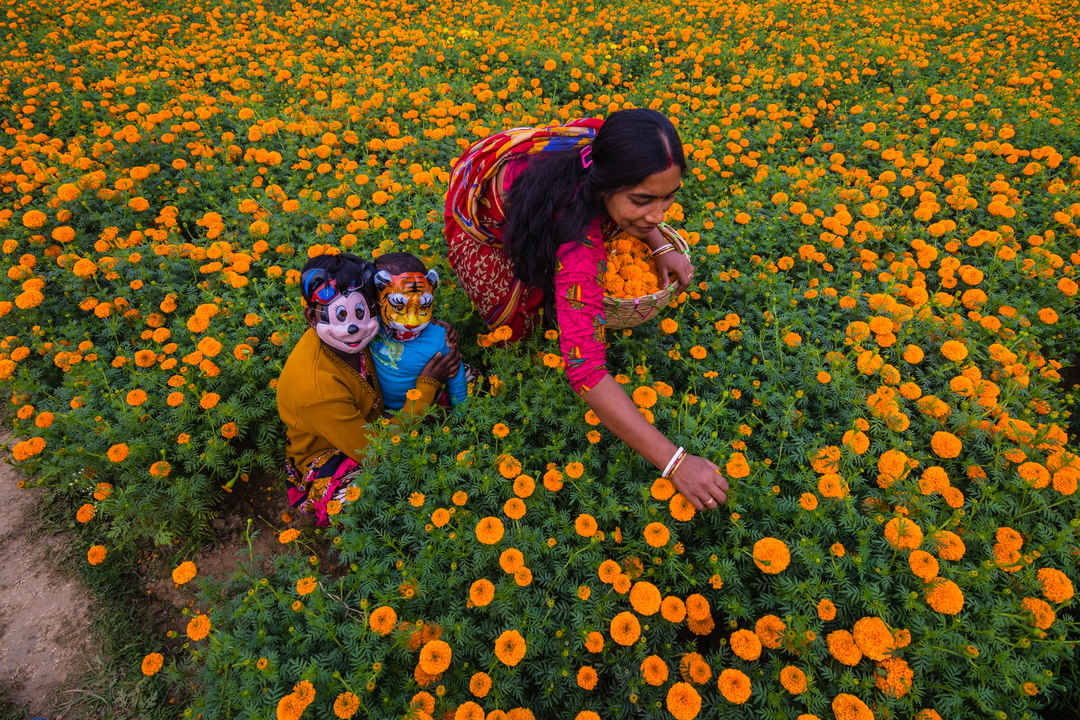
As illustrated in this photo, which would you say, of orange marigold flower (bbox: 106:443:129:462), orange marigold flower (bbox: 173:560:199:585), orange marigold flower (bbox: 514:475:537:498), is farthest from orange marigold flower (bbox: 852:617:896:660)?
orange marigold flower (bbox: 106:443:129:462)

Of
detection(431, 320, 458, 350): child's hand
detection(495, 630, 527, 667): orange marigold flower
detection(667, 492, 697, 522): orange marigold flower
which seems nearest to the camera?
detection(495, 630, 527, 667): orange marigold flower

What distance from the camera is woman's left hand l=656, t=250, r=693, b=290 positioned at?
254cm

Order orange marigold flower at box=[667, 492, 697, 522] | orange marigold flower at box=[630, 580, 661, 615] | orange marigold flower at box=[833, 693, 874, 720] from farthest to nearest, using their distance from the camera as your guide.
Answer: orange marigold flower at box=[667, 492, 697, 522], orange marigold flower at box=[630, 580, 661, 615], orange marigold flower at box=[833, 693, 874, 720]

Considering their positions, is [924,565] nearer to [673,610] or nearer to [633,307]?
[673,610]

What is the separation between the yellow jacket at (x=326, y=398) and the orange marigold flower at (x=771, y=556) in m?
1.57

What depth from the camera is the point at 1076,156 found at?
3.80 meters

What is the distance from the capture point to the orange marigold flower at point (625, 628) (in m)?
1.73

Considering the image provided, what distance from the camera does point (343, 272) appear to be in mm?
2178

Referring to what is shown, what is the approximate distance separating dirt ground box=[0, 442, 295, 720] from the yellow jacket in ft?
2.01

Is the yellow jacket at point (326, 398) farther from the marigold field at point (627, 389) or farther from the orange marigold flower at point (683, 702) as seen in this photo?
the orange marigold flower at point (683, 702)

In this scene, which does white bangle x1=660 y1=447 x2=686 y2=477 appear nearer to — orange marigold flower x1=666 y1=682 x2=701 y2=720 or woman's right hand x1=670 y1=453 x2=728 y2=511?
woman's right hand x1=670 y1=453 x2=728 y2=511

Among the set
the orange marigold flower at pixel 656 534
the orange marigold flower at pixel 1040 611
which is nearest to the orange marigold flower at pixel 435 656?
the orange marigold flower at pixel 656 534

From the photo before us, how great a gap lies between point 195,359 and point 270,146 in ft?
8.53

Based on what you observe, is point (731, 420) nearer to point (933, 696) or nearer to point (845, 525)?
point (845, 525)
